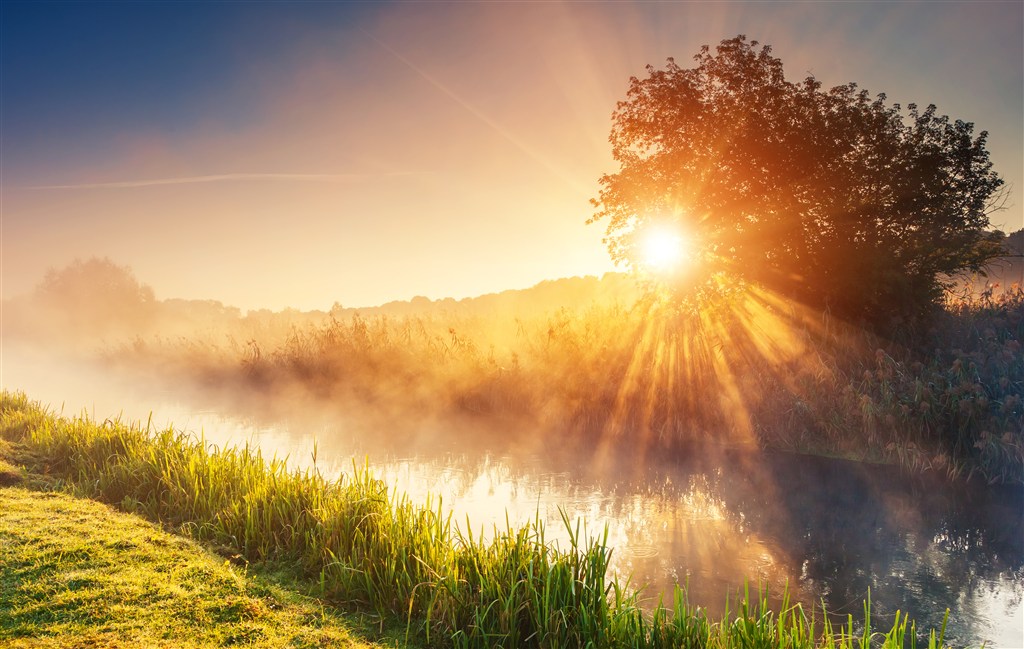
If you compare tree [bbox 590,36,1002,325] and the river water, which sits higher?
tree [bbox 590,36,1002,325]

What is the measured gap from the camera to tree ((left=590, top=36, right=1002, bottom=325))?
12891mm

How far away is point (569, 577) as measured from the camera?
12.9 ft

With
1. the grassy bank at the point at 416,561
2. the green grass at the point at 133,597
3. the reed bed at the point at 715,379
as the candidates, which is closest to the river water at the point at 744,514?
the grassy bank at the point at 416,561

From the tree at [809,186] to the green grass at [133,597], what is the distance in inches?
489

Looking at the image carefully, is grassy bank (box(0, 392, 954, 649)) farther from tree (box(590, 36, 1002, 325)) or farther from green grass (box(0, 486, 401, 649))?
tree (box(590, 36, 1002, 325))

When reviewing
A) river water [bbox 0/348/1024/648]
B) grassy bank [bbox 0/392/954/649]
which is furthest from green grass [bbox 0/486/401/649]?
river water [bbox 0/348/1024/648]

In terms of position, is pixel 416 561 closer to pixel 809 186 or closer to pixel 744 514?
pixel 744 514

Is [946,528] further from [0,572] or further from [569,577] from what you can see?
[0,572]

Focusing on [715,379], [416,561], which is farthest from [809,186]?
[416,561]

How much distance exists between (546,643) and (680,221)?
12195 mm

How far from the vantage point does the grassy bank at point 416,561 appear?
3656 mm

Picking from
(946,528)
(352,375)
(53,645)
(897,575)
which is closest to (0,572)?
(53,645)

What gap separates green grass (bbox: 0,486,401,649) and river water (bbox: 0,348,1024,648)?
1206 mm

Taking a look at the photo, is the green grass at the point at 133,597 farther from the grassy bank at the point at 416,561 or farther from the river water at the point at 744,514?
the river water at the point at 744,514
